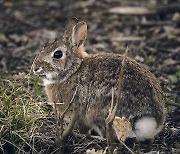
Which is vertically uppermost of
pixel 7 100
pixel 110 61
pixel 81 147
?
pixel 110 61

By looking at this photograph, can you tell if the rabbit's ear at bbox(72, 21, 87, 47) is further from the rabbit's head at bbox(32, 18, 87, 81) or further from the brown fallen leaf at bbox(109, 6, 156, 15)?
the brown fallen leaf at bbox(109, 6, 156, 15)

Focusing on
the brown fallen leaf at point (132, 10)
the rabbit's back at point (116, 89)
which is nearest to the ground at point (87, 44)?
the brown fallen leaf at point (132, 10)

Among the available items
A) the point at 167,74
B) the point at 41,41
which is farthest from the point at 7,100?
the point at 41,41

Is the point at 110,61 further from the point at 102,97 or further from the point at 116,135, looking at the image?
the point at 116,135

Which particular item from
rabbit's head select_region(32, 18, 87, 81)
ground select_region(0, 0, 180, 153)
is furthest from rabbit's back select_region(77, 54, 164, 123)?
ground select_region(0, 0, 180, 153)

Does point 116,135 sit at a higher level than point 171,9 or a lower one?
lower

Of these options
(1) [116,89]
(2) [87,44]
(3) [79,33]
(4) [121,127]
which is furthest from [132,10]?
(4) [121,127]
